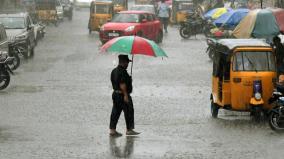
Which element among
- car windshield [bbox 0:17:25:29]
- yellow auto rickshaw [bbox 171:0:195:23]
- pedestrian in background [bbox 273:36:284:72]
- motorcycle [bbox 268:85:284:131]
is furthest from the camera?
yellow auto rickshaw [bbox 171:0:195:23]

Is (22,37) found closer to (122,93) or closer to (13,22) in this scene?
(13,22)

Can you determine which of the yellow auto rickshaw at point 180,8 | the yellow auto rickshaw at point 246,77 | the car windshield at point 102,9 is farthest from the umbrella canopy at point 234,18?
the yellow auto rickshaw at point 180,8

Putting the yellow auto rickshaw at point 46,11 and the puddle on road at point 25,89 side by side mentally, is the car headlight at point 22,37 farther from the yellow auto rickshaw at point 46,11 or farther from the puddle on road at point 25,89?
the yellow auto rickshaw at point 46,11

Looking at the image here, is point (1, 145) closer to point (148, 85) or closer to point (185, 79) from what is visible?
point (148, 85)

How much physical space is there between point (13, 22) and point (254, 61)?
18191mm

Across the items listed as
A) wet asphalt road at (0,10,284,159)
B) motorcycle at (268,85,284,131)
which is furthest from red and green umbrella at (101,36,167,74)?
motorcycle at (268,85,284,131)

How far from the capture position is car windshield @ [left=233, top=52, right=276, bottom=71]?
16.7 metres

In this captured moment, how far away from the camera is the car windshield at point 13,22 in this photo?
33125mm

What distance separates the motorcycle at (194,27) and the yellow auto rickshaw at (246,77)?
1032 inches

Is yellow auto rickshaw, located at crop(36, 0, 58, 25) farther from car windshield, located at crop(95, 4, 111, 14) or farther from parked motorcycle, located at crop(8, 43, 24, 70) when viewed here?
parked motorcycle, located at crop(8, 43, 24, 70)

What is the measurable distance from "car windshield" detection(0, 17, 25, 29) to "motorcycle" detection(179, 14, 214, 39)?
12038mm

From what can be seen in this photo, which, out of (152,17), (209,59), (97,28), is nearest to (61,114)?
(209,59)

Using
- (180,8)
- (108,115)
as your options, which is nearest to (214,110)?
(108,115)

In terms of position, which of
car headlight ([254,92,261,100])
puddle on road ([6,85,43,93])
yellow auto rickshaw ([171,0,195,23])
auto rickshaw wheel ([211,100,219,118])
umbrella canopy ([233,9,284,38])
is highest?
umbrella canopy ([233,9,284,38])
